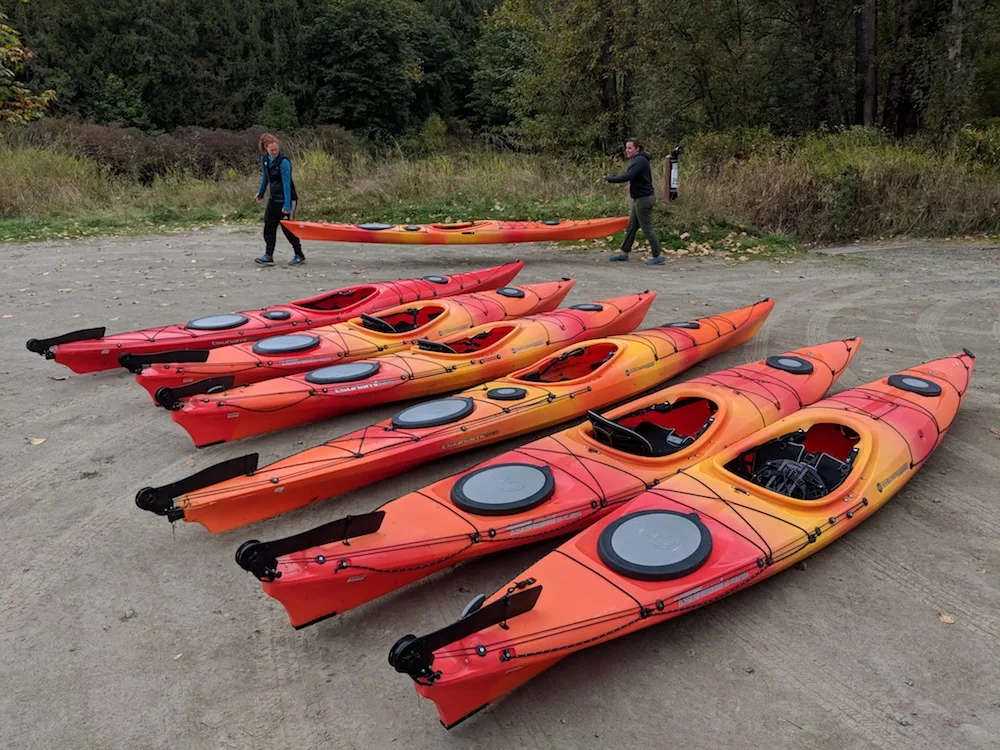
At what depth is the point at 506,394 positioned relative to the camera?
4539 mm

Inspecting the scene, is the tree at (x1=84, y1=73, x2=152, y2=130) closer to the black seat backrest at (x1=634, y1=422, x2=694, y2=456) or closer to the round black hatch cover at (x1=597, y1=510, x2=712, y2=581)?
the black seat backrest at (x1=634, y1=422, x2=694, y2=456)

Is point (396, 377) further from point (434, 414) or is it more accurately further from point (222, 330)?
point (222, 330)

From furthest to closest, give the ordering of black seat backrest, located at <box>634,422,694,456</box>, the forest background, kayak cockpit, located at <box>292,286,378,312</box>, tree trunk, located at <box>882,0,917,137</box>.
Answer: tree trunk, located at <box>882,0,917,137</box>
the forest background
kayak cockpit, located at <box>292,286,378,312</box>
black seat backrest, located at <box>634,422,694,456</box>

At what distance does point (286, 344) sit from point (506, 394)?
206 cm

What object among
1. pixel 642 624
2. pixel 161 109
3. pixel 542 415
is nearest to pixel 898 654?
pixel 642 624

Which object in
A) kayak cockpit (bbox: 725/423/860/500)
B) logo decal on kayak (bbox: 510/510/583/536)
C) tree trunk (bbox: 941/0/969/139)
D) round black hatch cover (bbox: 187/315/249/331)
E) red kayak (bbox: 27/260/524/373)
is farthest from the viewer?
tree trunk (bbox: 941/0/969/139)

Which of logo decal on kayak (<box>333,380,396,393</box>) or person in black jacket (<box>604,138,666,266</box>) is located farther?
person in black jacket (<box>604,138,666,266</box>)

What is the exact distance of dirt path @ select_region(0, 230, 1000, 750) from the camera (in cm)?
245

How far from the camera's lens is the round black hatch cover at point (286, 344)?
17.8 feet

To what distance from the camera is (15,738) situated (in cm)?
244

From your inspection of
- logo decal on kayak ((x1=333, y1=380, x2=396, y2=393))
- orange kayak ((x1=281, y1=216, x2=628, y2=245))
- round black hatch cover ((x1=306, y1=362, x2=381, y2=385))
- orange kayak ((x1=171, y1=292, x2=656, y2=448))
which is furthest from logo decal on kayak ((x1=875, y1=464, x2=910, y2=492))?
orange kayak ((x1=281, y1=216, x2=628, y2=245))

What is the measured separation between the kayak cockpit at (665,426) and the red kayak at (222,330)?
3228 millimetres

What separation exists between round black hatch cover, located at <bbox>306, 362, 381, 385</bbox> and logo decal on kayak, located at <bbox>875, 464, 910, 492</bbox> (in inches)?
132

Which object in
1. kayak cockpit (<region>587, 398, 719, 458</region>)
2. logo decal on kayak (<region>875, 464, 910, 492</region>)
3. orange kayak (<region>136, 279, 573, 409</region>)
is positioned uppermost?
orange kayak (<region>136, 279, 573, 409</region>)
